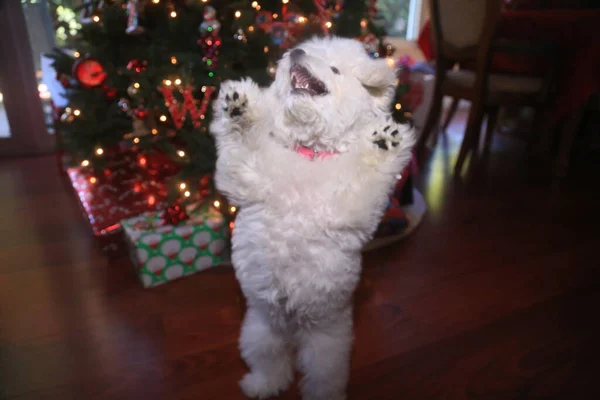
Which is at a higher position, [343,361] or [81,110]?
[81,110]

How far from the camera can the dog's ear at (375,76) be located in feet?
2.18

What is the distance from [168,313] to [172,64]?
748 millimetres

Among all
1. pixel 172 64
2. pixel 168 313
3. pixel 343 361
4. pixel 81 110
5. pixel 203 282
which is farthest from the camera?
pixel 81 110

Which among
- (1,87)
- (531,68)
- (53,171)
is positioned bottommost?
(53,171)

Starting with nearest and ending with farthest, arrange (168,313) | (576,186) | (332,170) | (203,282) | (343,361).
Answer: (332,170) < (343,361) < (168,313) < (203,282) < (576,186)

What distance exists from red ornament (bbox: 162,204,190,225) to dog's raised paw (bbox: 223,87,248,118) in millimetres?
534

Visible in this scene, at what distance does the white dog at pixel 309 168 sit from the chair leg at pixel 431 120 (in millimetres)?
1447

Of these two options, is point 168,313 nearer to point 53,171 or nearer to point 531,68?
point 53,171

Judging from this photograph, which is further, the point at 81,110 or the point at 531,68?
the point at 531,68

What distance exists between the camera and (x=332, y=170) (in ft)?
2.16

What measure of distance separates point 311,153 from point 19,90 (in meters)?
1.89

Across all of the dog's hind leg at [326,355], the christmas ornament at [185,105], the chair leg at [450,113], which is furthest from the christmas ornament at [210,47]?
the chair leg at [450,113]

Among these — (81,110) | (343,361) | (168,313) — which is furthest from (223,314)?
(81,110)

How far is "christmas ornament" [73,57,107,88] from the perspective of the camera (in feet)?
4.59
